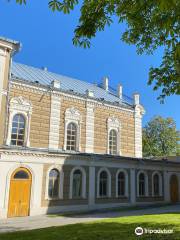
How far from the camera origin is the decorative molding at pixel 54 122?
74.2ft

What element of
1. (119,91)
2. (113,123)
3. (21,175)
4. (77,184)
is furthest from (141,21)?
(119,91)

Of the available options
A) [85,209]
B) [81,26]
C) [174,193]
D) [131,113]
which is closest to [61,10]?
[81,26]

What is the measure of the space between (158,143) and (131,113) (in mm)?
25437

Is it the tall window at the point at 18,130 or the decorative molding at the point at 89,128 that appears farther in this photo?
the decorative molding at the point at 89,128

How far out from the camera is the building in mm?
18578

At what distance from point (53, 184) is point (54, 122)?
5.63 m

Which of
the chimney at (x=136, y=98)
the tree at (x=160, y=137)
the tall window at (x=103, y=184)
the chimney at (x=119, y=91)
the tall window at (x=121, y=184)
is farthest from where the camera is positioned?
the tree at (x=160, y=137)

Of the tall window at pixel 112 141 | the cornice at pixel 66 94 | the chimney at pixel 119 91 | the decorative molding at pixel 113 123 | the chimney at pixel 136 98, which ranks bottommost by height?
the tall window at pixel 112 141

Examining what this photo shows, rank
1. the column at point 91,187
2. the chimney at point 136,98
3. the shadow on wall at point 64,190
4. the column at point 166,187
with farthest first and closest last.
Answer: the chimney at point 136,98 < the column at point 166,187 < the column at point 91,187 < the shadow on wall at point 64,190

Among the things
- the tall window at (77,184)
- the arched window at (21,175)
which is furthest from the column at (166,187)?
the arched window at (21,175)

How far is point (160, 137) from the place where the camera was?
51938 mm

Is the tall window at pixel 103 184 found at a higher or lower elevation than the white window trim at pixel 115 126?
lower

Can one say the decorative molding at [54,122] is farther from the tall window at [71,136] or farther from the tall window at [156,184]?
the tall window at [156,184]

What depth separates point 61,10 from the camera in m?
5.59
